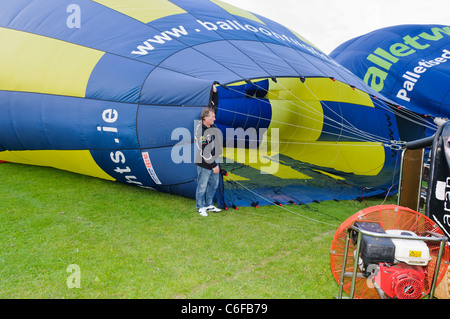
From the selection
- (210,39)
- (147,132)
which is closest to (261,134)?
(210,39)

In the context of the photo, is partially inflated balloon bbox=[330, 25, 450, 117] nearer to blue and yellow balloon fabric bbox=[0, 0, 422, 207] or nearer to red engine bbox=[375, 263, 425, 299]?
blue and yellow balloon fabric bbox=[0, 0, 422, 207]

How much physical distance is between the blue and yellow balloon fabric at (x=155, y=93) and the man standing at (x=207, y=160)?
0.11m

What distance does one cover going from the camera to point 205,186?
4.07 metres

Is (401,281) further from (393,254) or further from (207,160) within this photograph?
(207,160)

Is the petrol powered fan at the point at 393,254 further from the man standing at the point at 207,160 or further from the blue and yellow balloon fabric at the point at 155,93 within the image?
the blue and yellow balloon fabric at the point at 155,93

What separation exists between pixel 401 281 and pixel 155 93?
9.55 ft

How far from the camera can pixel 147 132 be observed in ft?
12.9

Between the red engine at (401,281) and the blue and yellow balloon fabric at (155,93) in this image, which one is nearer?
the red engine at (401,281)

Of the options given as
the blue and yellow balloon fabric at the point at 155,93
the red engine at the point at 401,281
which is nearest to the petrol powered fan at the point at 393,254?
the red engine at the point at 401,281

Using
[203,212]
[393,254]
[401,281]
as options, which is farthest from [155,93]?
[401,281]

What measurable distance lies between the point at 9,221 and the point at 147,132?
1642mm

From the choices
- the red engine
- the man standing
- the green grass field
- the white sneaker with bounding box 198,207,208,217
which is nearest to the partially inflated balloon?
the green grass field

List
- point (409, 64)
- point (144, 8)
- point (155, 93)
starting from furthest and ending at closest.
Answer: point (409, 64) → point (144, 8) → point (155, 93)

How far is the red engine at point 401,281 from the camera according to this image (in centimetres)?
221
